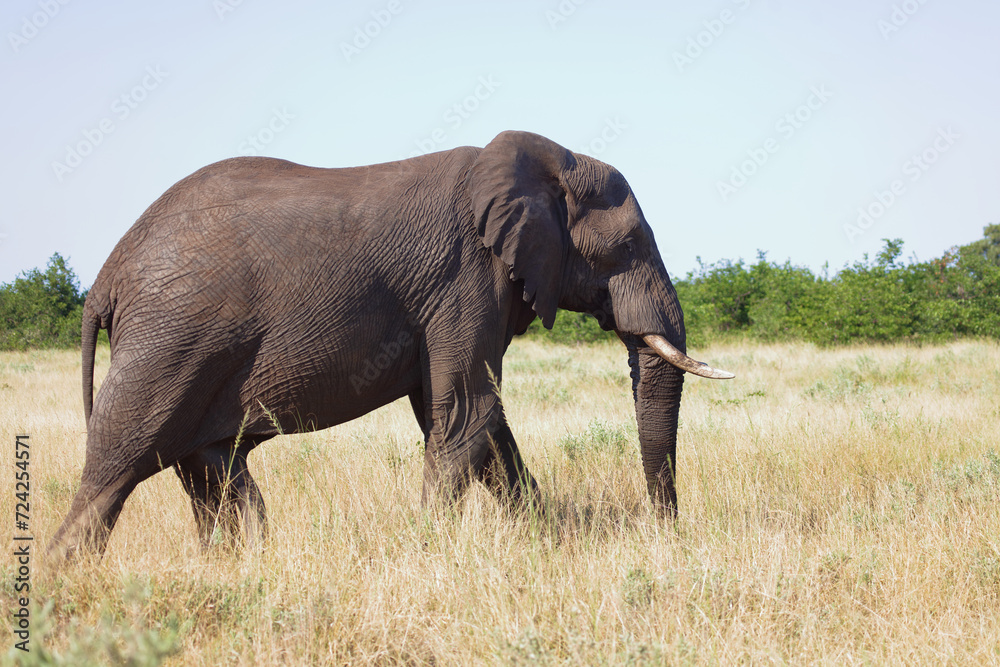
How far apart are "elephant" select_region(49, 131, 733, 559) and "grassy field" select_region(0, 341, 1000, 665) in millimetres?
426

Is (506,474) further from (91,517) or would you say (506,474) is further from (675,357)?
(91,517)

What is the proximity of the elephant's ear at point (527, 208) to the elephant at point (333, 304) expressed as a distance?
0.01 m

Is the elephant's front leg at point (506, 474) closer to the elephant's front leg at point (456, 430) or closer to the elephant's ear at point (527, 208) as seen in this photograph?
the elephant's front leg at point (456, 430)

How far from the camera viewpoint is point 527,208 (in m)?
4.63

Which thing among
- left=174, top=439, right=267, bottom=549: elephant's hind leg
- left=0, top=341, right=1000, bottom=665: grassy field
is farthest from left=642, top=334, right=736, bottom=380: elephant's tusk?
left=174, top=439, right=267, bottom=549: elephant's hind leg

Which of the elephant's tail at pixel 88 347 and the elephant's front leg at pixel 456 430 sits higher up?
the elephant's tail at pixel 88 347

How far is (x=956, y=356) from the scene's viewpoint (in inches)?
563

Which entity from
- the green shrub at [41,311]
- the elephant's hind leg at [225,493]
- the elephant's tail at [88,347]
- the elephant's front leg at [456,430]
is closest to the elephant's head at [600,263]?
the elephant's front leg at [456,430]

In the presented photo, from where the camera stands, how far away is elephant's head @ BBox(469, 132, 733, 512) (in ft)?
15.4

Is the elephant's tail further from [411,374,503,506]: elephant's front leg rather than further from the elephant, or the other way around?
[411,374,503,506]: elephant's front leg

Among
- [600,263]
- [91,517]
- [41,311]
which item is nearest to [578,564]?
[600,263]

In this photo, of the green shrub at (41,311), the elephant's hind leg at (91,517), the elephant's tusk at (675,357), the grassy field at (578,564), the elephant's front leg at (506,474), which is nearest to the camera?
the grassy field at (578,564)

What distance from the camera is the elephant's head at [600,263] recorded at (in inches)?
184

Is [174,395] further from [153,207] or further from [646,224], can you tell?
[646,224]
